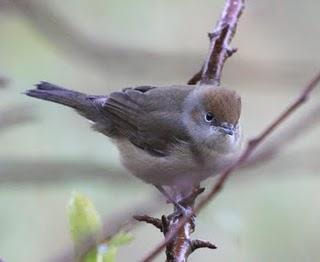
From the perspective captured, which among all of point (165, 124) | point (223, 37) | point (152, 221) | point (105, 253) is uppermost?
point (223, 37)

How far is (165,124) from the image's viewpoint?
394 centimetres

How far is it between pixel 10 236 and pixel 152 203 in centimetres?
533

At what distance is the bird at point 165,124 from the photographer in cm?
371

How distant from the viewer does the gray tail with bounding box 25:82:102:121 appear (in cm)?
390

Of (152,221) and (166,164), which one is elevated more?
(152,221)

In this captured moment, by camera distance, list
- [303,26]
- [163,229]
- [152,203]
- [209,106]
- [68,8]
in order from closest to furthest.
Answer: [152,203]
[163,229]
[209,106]
[68,8]
[303,26]

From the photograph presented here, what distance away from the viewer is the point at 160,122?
392cm

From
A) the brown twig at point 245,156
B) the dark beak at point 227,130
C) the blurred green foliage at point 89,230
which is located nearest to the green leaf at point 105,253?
the blurred green foliage at point 89,230

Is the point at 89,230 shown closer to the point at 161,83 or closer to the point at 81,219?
the point at 81,219

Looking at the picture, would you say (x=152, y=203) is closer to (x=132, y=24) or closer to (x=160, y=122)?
(x=160, y=122)

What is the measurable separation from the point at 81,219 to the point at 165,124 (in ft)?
7.87

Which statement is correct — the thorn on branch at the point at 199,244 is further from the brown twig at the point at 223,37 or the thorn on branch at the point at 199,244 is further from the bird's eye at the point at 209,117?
the bird's eye at the point at 209,117

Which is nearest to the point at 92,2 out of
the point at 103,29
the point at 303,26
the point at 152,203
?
the point at 103,29

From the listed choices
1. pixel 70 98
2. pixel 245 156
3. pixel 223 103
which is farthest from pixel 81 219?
pixel 70 98
